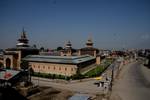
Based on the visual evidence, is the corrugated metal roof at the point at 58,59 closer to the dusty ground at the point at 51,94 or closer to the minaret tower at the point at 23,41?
the minaret tower at the point at 23,41

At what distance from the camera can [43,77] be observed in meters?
46.9

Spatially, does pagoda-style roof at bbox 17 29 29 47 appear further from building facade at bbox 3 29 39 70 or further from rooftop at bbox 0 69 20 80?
rooftop at bbox 0 69 20 80

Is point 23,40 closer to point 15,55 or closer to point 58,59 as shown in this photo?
point 15,55

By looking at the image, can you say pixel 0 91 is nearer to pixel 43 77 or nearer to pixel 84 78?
pixel 43 77

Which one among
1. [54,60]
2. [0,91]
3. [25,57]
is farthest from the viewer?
[25,57]

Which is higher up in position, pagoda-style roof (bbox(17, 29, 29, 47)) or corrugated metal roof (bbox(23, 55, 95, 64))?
pagoda-style roof (bbox(17, 29, 29, 47))

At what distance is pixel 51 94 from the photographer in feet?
103

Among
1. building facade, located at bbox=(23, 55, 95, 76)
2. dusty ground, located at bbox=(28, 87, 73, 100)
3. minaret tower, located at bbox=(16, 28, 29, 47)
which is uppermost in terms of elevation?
minaret tower, located at bbox=(16, 28, 29, 47)

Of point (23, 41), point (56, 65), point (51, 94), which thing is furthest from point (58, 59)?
point (51, 94)

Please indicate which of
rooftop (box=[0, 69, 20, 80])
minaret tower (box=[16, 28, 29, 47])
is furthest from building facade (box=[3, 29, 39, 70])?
rooftop (box=[0, 69, 20, 80])

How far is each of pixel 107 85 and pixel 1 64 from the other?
146 ft

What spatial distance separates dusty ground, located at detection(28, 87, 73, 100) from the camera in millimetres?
28984

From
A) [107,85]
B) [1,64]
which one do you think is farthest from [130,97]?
[1,64]

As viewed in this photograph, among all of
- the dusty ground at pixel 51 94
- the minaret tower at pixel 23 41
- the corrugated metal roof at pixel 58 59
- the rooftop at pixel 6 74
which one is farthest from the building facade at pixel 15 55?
the dusty ground at pixel 51 94
